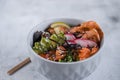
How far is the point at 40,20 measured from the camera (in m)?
1.01

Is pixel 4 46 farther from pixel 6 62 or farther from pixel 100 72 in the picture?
pixel 100 72

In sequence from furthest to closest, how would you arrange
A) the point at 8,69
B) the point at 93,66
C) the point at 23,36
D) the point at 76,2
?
the point at 76,2
the point at 23,36
the point at 8,69
the point at 93,66

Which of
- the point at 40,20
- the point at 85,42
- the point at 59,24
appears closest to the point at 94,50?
the point at 85,42

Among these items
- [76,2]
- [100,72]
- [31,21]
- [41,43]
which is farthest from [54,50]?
[76,2]

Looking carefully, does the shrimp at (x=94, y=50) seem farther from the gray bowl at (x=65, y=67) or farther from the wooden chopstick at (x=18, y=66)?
the wooden chopstick at (x=18, y=66)

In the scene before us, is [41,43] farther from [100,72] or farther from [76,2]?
[76,2]

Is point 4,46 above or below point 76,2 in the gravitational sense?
below

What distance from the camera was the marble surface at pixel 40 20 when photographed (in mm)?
818

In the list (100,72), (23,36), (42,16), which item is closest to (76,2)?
(42,16)

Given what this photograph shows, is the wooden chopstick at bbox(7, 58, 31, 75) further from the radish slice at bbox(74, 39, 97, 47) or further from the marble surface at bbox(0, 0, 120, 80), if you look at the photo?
the radish slice at bbox(74, 39, 97, 47)

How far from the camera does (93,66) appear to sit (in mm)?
722

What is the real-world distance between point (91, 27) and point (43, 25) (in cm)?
14

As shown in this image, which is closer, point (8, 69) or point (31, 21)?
point (8, 69)

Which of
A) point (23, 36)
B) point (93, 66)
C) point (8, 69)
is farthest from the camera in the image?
point (23, 36)
